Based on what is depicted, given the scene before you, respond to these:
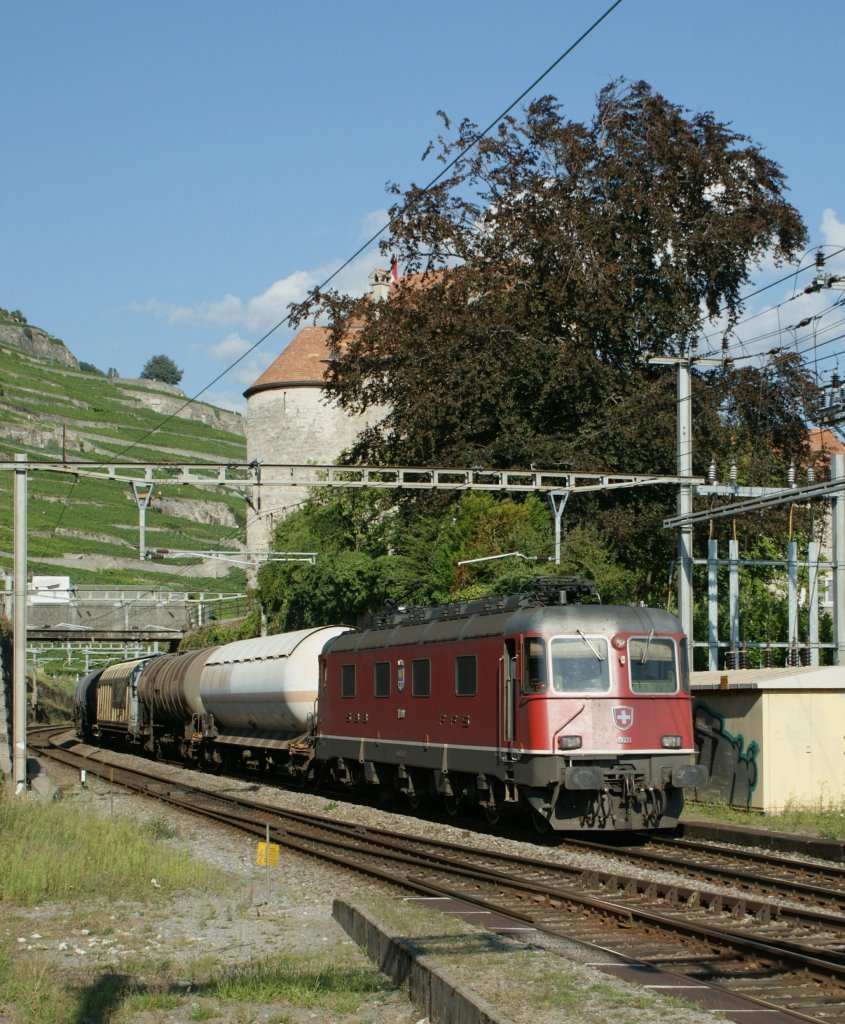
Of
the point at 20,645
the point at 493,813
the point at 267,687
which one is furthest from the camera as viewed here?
the point at 267,687

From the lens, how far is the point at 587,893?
534 inches

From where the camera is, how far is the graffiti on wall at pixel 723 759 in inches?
787

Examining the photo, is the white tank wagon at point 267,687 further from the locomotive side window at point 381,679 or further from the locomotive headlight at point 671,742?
the locomotive headlight at point 671,742

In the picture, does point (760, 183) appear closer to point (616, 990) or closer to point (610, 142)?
point (610, 142)

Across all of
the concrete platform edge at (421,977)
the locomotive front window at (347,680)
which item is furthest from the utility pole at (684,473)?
the concrete platform edge at (421,977)

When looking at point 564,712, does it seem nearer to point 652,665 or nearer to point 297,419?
point 652,665

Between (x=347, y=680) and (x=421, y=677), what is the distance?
362 cm

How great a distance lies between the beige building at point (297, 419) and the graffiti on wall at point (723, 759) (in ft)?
178

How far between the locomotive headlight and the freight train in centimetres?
2

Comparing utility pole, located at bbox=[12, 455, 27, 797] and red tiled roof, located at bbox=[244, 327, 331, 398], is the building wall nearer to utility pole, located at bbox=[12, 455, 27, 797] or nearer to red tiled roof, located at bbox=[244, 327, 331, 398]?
utility pole, located at bbox=[12, 455, 27, 797]

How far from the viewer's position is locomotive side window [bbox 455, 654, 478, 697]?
19.1 meters

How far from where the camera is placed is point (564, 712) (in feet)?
57.0

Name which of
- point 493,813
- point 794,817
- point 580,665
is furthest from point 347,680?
point 794,817

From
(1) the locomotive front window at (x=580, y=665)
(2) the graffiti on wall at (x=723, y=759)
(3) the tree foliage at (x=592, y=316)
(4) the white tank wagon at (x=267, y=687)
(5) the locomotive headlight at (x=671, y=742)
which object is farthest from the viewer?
(3) the tree foliage at (x=592, y=316)
